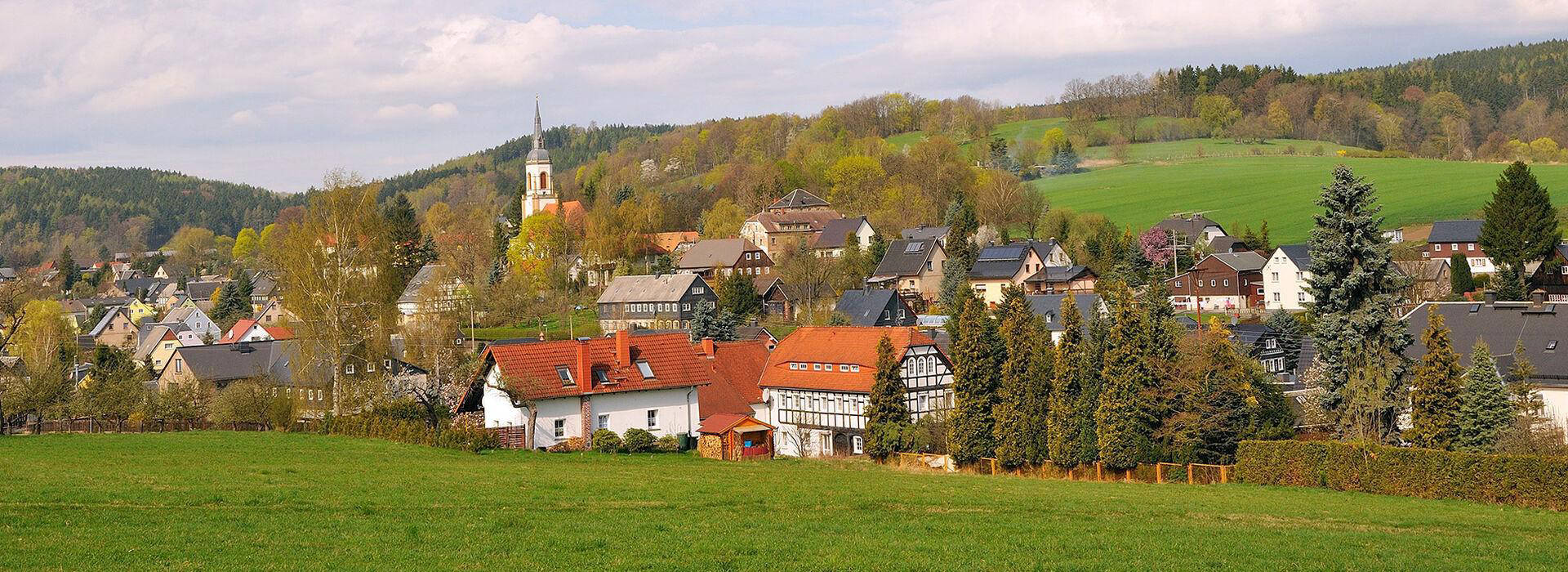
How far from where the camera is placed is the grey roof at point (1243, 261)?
263 ft

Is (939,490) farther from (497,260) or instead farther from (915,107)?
(915,107)

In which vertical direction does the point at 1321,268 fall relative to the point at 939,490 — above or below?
above

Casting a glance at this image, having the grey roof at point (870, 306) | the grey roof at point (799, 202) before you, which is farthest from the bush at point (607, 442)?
the grey roof at point (799, 202)

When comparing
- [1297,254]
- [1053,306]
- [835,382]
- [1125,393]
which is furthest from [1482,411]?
[1297,254]

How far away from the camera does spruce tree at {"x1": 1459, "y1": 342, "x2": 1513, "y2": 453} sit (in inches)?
1314

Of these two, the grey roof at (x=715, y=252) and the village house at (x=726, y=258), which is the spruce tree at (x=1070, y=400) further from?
the grey roof at (x=715, y=252)

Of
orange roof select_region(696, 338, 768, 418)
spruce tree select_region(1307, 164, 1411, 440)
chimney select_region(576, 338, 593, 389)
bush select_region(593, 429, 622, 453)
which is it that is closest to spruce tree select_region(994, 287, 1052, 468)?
spruce tree select_region(1307, 164, 1411, 440)

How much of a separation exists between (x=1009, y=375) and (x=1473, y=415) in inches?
488

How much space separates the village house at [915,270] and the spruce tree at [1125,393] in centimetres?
5175

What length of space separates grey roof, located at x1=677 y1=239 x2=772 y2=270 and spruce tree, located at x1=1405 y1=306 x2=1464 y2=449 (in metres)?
69.7

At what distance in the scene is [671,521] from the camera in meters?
19.7

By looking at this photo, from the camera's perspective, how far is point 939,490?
26375 millimetres

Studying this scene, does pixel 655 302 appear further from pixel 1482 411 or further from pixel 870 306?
pixel 1482 411

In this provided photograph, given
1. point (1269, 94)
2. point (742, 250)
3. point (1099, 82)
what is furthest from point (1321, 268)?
point (1099, 82)
